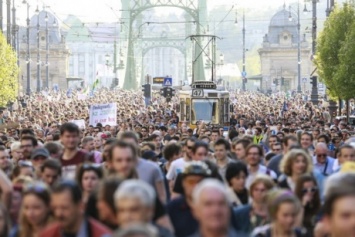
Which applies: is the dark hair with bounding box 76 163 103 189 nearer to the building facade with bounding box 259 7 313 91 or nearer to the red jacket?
the red jacket

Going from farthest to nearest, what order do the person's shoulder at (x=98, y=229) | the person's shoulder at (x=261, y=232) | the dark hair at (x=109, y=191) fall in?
the person's shoulder at (x=261, y=232)
the dark hair at (x=109, y=191)
the person's shoulder at (x=98, y=229)

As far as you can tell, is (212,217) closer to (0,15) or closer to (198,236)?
(198,236)

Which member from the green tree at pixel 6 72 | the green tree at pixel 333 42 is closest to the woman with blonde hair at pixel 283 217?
the green tree at pixel 333 42

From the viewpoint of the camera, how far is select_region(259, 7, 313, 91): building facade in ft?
436

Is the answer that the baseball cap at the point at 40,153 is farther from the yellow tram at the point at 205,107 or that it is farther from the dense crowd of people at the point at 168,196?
the yellow tram at the point at 205,107

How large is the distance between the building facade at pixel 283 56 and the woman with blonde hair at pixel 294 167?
378 ft

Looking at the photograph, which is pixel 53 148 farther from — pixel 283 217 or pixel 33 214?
pixel 283 217

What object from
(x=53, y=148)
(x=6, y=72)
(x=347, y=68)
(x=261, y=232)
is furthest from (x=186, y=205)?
(x=6, y=72)

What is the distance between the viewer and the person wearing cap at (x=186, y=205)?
948cm

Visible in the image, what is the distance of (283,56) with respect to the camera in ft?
453

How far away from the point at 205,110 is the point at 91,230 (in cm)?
3217

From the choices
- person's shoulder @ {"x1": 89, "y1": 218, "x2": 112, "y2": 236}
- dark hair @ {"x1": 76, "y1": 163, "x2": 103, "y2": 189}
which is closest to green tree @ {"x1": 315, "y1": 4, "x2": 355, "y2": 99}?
dark hair @ {"x1": 76, "y1": 163, "x2": 103, "y2": 189}

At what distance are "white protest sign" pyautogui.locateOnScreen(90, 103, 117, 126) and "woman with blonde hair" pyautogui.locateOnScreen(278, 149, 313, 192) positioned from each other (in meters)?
21.3

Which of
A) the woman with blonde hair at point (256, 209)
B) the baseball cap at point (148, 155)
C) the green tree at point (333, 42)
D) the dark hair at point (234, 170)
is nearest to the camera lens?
the woman with blonde hair at point (256, 209)
